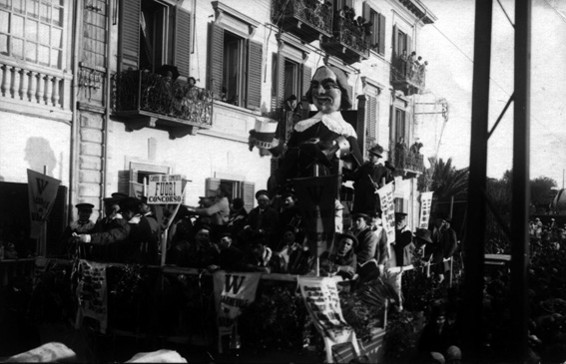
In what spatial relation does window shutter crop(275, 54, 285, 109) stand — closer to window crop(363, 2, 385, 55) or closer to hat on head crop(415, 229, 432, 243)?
window crop(363, 2, 385, 55)

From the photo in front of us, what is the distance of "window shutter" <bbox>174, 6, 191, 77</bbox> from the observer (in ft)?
49.0

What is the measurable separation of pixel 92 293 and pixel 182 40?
8.60 metres

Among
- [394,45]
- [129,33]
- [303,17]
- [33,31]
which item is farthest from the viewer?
[394,45]

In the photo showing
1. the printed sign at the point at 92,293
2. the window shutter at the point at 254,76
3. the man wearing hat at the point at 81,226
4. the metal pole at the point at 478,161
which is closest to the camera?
the metal pole at the point at 478,161

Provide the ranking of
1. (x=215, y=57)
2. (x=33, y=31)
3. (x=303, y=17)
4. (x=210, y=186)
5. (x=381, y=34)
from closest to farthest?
(x=33, y=31), (x=210, y=186), (x=215, y=57), (x=303, y=17), (x=381, y=34)

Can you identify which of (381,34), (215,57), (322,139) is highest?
(381,34)

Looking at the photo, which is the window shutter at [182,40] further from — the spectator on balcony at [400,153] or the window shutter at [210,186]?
the spectator on balcony at [400,153]

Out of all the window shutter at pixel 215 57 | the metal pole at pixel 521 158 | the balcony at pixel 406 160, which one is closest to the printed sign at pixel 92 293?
the metal pole at pixel 521 158

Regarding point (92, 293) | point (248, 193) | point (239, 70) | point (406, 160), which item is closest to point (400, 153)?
point (406, 160)

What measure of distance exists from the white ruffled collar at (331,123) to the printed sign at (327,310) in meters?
2.96

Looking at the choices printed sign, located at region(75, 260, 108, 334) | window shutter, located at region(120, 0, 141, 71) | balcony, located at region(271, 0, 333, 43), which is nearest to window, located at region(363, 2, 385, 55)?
balcony, located at region(271, 0, 333, 43)

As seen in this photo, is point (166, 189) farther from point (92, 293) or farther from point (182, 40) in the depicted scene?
point (182, 40)

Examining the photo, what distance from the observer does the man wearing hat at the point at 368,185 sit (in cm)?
878

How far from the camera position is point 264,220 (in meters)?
8.05
